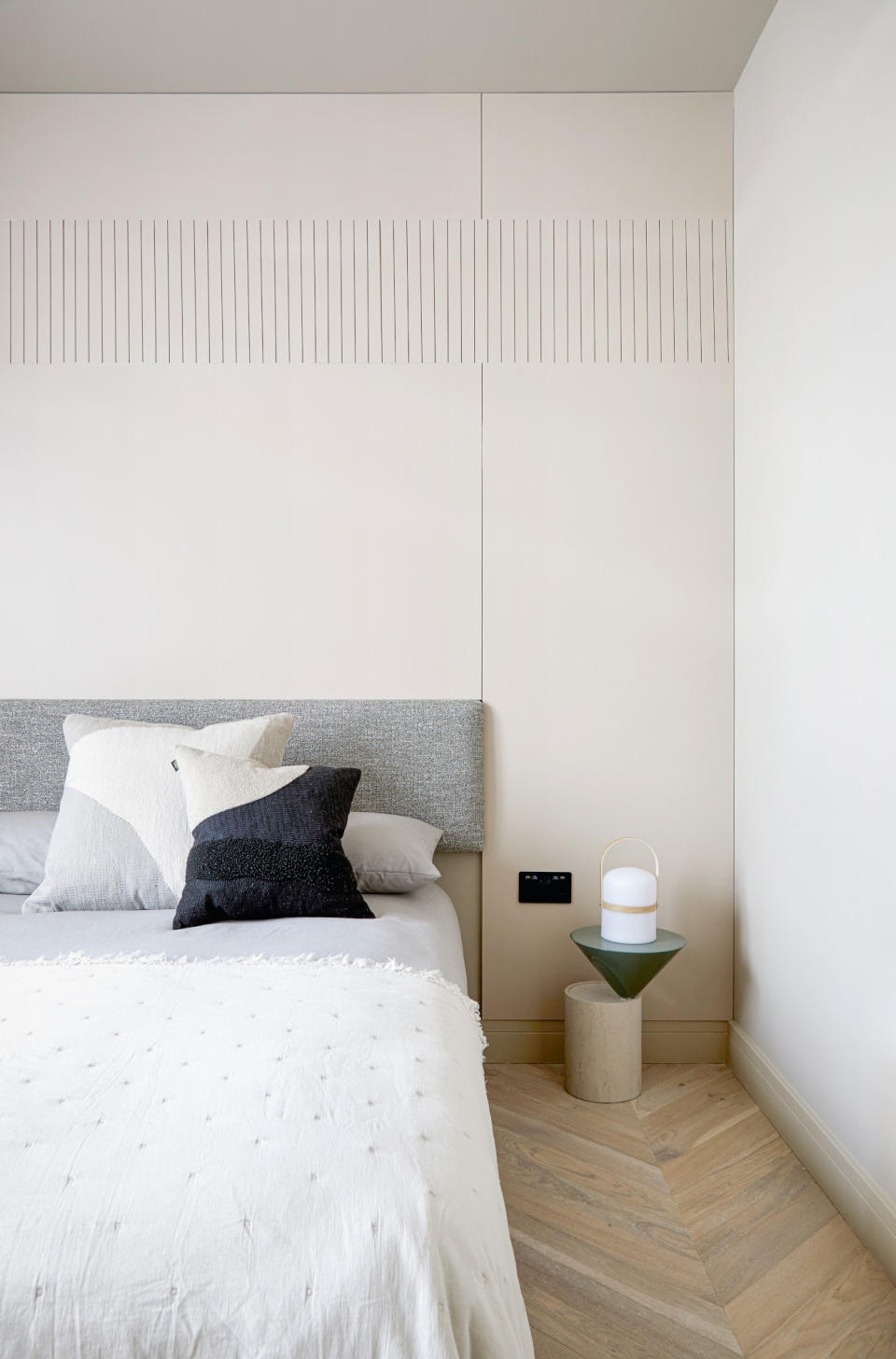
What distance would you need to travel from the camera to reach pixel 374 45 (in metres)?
2.52

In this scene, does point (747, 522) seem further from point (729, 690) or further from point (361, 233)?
point (361, 233)

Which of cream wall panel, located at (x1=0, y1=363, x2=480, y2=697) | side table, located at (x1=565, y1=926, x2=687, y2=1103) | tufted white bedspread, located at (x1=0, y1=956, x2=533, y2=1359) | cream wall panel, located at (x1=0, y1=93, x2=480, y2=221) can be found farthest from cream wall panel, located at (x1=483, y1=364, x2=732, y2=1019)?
tufted white bedspread, located at (x1=0, y1=956, x2=533, y2=1359)

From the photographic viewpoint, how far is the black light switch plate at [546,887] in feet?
8.89

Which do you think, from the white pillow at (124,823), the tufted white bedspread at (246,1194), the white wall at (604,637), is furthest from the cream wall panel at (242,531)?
the tufted white bedspread at (246,1194)

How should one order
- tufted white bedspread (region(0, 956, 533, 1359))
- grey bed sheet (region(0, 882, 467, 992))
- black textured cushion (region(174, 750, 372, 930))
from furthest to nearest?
black textured cushion (region(174, 750, 372, 930))
grey bed sheet (region(0, 882, 467, 992))
tufted white bedspread (region(0, 956, 533, 1359))

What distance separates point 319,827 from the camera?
208cm

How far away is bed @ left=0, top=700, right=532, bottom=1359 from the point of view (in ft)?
2.84

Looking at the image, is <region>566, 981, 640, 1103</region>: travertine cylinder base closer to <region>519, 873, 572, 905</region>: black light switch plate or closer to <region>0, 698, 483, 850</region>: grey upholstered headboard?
<region>519, 873, 572, 905</region>: black light switch plate

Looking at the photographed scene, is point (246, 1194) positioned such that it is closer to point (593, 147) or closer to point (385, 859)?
point (385, 859)

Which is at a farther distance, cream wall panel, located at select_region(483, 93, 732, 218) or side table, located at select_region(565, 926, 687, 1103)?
cream wall panel, located at select_region(483, 93, 732, 218)

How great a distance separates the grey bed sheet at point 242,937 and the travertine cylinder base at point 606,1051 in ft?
1.71

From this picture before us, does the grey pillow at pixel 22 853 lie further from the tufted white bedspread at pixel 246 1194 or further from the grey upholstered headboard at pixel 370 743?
the tufted white bedspread at pixel 246 1194

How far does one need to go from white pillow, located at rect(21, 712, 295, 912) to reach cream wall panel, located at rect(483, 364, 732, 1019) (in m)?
0.80

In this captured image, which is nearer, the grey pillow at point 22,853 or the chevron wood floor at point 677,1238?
the chevron wood floor at point 677,1238
